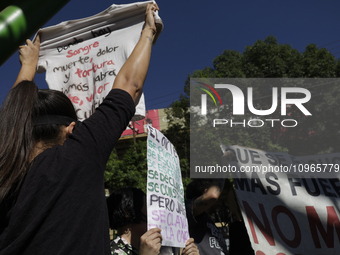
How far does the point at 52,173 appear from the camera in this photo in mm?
799

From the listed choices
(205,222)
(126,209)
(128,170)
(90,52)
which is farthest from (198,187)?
(128,170)

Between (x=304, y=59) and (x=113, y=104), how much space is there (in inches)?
586

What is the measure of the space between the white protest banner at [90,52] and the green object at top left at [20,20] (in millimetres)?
535

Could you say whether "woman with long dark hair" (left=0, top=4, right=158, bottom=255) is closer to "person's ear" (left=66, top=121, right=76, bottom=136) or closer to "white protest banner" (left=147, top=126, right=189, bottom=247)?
"person's ear" (left=66, top=121, right=76, bottom=136)

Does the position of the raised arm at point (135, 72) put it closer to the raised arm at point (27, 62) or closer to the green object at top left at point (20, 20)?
the raised arm at point (27, 62)

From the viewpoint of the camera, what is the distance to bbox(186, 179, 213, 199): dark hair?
8.94ft

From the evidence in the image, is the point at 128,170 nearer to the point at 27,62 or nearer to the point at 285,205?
the point at 285,205

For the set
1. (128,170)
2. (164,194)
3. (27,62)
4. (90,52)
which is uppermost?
(128,170)

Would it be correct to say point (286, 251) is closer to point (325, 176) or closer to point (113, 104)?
point (325, 176)

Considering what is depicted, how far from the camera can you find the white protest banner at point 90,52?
226cm

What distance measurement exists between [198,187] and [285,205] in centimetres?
88

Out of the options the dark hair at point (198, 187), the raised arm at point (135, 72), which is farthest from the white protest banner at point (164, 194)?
the raised arm at point (135, 72)

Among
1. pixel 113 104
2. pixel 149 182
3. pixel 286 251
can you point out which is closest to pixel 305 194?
pixel 286 251

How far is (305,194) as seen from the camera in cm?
285
